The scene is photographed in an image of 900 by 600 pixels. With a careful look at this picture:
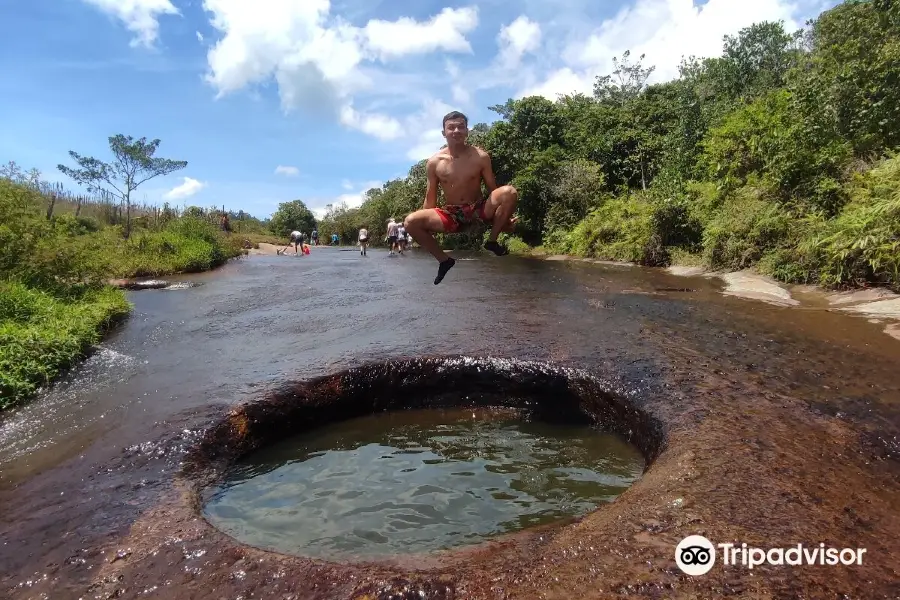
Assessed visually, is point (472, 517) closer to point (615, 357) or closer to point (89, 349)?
point (615, 357)

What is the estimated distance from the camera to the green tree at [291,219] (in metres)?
66.2

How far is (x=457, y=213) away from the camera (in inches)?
249

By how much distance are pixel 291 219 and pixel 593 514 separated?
66.3 m

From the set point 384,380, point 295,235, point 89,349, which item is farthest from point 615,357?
point 295,235

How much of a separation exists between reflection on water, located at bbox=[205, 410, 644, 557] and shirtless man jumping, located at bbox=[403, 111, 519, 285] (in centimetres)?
233

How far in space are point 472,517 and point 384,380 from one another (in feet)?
10.5

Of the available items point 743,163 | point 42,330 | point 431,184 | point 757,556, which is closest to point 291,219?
point 743,163

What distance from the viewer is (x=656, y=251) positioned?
2155 centimetres

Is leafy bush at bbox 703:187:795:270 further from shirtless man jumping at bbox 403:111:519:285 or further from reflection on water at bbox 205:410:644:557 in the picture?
shirtless man jumping at bbox 403:111:519:285

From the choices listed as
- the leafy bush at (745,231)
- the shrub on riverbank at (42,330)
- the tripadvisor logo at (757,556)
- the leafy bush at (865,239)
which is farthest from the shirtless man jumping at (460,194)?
the leafy bush at (745,231)

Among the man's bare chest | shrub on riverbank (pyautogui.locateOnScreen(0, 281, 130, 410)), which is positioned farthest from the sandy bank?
shrub on riverbank (pyautogui.locateOnScreen(0, 281, 130, 410))

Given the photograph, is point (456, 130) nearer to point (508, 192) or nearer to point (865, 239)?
point (508, 192)

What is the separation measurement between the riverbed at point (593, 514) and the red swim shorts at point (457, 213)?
2.41m

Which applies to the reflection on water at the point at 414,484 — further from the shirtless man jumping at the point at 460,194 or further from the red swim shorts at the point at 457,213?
the red swim shorts at the point at 457,213
